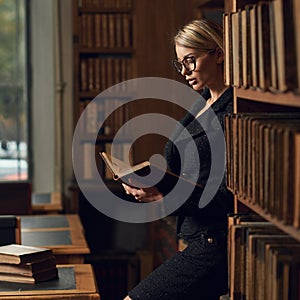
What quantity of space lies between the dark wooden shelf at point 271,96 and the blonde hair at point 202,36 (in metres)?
0.45

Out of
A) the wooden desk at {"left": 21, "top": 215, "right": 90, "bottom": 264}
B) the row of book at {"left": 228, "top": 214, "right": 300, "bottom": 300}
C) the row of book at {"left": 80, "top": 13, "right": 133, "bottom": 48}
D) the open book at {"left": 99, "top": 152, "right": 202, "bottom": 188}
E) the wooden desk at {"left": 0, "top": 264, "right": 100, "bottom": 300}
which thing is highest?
the row of book at {"left": 80, "top": 13, "right": 133, "bottom": 48}

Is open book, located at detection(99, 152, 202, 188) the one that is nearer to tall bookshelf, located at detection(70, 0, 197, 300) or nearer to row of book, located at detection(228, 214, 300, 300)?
row of book, located at detection(228, 214, 300, 300)

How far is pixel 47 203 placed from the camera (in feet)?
17.9

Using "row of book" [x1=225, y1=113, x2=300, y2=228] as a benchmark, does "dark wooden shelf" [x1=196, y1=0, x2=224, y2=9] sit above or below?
above

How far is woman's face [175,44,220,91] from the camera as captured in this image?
3.03m

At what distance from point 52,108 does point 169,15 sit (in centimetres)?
115

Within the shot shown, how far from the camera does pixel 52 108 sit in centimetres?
622

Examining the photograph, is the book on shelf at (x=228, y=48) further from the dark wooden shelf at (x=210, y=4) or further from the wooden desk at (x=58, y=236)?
the dark wooden shelf at (x=210, y=4)

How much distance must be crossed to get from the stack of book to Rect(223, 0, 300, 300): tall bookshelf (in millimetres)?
806

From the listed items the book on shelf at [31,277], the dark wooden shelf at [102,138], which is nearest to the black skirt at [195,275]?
the book on shelf at [31,277]

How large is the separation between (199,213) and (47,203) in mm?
2620

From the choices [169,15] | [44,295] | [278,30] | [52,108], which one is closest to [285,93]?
[278,30]

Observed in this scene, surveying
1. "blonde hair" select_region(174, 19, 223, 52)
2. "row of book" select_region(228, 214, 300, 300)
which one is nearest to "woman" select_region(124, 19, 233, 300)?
"blonde hair" select_region(174, 19, 223, 52)

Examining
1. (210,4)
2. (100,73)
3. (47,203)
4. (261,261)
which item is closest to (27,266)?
(261,261)
